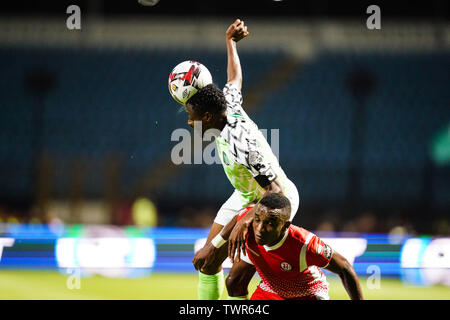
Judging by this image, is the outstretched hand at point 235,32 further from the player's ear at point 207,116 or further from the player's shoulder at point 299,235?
the player's shoulder at point 299,235

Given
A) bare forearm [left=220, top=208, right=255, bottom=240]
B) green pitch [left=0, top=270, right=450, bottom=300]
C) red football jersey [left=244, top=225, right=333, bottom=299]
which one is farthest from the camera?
green pitch [left=0, top=270, right=450, bottom=300]

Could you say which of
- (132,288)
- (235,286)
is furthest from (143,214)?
(235,286)

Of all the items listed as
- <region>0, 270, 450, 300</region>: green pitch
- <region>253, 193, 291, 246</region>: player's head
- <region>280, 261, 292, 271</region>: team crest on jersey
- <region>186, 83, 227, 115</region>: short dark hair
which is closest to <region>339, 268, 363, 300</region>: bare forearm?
<region>280, 261, 292, 271</region>: team crest on jersey

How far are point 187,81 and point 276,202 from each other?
3.61ft

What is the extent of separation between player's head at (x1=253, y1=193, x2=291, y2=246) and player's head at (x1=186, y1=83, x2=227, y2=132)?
0.75m

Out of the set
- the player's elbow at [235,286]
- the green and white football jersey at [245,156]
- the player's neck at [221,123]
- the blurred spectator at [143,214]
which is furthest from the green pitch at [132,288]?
the blurred spectator at [143,214]

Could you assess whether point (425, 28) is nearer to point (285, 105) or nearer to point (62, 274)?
point (285, 105)

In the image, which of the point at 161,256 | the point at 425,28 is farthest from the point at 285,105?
the point at 161,256

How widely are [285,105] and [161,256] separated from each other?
830 centimetres

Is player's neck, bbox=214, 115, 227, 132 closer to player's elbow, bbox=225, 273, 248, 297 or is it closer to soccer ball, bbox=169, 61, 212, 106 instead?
soccer ball, bbox=169, 61, 212, 106

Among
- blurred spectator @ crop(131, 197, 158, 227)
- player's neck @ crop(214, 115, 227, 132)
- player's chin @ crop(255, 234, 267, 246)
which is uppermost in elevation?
blurred spectator @ crop(131, 197, 158, 227)

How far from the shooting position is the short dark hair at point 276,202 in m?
3.88

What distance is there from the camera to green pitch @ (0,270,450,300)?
7.05 metres

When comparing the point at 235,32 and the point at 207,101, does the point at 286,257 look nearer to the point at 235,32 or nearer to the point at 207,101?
the point at 207,101
